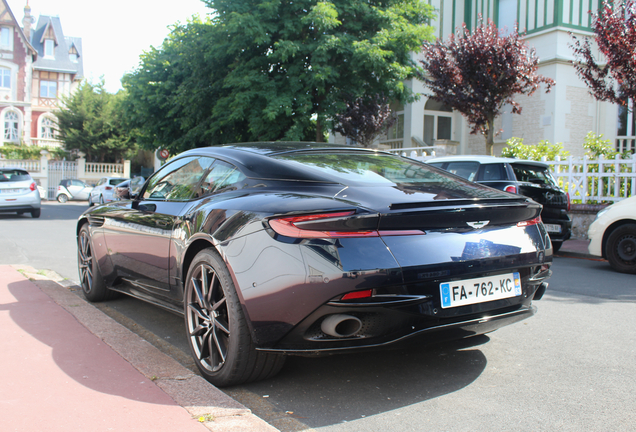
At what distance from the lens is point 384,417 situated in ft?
9.03

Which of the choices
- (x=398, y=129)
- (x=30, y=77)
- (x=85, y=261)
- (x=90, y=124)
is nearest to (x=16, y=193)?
(x=85, y=261)

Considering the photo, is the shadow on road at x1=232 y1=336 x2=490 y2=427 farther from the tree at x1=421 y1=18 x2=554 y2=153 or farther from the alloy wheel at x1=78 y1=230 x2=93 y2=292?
the tree at x1=421 y1=18 x2=554 y2=153

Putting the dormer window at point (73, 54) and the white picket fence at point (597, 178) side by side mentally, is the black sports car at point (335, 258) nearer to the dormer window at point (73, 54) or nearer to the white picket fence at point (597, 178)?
the white picket fence at point (597, 178)

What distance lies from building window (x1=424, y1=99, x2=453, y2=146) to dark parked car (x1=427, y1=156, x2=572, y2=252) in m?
16.7

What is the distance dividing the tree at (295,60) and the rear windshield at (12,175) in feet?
22.1

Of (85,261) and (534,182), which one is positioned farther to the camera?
(534,182)

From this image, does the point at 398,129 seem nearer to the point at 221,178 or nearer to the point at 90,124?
the point at 221,178

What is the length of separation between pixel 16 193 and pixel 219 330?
16.3m

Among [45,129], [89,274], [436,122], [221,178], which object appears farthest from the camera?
[45,129]

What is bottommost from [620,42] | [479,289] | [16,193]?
[479,289]

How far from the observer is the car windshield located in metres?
8.98

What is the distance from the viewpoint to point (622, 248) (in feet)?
25.1

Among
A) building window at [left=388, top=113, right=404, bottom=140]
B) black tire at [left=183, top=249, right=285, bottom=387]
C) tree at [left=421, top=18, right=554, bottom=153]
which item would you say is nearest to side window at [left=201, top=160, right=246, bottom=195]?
black tire at [left=183, top=249, right=285, bottom=387]

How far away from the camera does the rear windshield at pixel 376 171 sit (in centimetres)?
329
